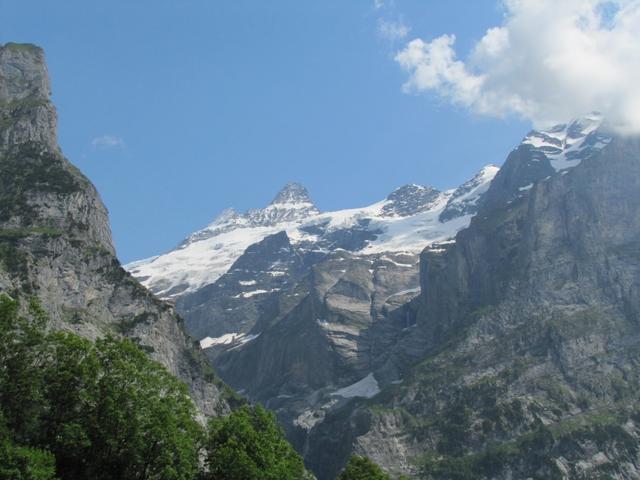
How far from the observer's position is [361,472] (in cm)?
9175

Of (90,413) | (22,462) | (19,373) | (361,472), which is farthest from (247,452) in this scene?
(22,462)

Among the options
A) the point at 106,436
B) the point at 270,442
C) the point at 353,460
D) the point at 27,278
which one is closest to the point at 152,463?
the point at 106,436

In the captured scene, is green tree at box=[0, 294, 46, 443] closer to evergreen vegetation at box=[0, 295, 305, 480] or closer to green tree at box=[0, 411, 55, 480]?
evergreen vegetation at box=[0, 295, 305, 480]

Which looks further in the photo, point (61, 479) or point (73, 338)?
point (73, 338)

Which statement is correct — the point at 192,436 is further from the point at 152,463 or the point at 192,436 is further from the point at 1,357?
the point at 1,357

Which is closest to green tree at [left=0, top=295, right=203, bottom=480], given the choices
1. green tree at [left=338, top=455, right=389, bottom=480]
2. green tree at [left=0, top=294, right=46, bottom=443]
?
green tree at [left=0, top=294, right=46, bottom=443]

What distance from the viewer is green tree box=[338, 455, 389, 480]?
8956 cm

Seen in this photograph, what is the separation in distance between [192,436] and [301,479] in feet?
55.4

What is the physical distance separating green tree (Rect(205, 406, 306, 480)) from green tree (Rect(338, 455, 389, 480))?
528 cm

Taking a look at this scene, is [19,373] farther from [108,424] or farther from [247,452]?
[247,452]

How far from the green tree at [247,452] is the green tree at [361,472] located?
5.28 meters

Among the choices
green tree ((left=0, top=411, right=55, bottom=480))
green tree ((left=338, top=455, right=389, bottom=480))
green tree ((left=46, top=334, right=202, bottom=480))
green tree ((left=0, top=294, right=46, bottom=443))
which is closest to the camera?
green tree ((left=0, top=411, right=55, bottom=480))

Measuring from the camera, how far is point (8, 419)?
66.4 metres

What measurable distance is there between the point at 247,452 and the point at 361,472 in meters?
17.6
